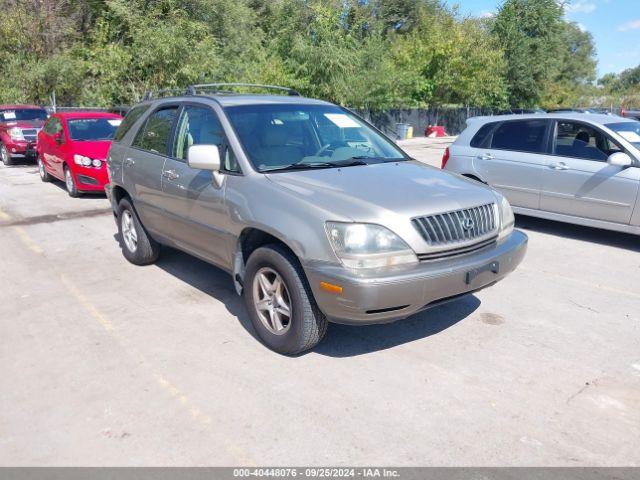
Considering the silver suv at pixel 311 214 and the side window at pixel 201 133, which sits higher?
the side window at pixel 201 133

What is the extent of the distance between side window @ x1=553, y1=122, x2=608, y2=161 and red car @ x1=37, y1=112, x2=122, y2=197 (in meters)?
7.27

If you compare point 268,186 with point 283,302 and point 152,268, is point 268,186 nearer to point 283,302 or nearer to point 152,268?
point 283,302

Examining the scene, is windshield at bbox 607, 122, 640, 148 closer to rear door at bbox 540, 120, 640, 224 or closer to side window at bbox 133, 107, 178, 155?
rear door at bbox 540, 120, 640, 224

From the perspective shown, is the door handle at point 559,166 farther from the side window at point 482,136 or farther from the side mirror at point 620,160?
the side window at point 482,136

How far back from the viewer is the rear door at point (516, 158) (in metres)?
8.00

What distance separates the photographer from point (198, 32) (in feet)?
76.4

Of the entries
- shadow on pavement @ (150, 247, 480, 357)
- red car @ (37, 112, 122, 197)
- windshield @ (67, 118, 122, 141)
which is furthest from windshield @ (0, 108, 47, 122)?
shadow on pavement @ (150, 247, 480, 357)

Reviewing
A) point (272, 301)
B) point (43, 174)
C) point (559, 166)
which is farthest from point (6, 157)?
point (272, 301)

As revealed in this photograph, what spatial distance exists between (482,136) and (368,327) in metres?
5.08

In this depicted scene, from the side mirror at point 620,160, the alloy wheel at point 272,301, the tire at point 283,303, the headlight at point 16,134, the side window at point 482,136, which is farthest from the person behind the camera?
the headlight at point 16,134

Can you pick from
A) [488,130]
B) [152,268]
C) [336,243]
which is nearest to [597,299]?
[336,243]

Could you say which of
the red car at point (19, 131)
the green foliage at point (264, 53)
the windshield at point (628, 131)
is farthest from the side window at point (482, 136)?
the green foliage at point (264, 53)

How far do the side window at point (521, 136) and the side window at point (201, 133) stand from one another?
16.4 feet

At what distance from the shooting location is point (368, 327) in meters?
4.73
